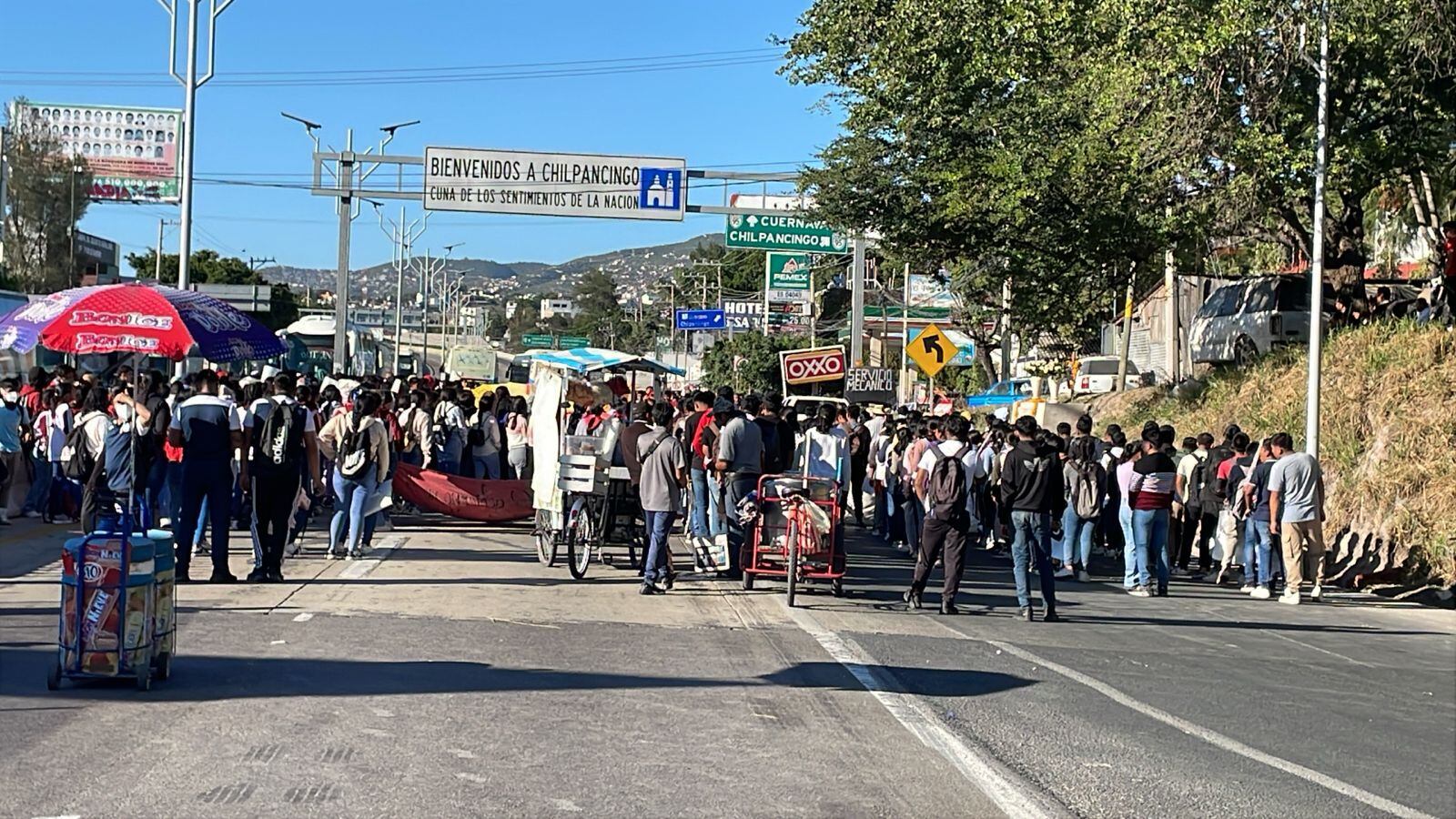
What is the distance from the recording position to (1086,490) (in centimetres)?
1711

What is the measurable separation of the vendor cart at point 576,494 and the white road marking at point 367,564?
5.54 feet

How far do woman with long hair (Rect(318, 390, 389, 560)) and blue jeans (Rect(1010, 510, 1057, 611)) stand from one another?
6699mm

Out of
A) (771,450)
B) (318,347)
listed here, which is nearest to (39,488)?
(771,450)

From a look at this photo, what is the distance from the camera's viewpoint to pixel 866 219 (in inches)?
1196

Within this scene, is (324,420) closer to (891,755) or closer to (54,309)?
(54,309)

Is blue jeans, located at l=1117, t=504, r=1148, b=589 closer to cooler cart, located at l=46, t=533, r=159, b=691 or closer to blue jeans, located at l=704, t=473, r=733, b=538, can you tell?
blue jeans, located at l=704, t=473, r=733, b=538

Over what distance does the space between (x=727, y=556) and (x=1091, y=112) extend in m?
10.1

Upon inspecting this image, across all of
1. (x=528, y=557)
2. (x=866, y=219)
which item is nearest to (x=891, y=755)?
(x=528, y=557)

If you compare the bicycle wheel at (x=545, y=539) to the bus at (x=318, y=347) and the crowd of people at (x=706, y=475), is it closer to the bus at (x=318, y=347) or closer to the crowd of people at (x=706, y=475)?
the crowd of people at (x=706, y=475)

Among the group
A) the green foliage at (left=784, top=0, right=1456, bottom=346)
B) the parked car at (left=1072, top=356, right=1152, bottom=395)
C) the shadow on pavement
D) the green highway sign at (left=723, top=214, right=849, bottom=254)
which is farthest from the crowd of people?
the parked car at (left=1072, top=356, right=1152, bottom=395)

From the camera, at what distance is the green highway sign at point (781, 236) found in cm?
3603

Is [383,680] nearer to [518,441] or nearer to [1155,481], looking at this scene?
[1155,481]

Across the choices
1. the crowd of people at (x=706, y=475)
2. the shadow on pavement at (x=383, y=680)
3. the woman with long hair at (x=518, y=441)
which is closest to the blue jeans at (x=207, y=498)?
the crowd of people at (x=706, y=475)

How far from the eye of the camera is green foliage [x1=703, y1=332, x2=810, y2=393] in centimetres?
7114
